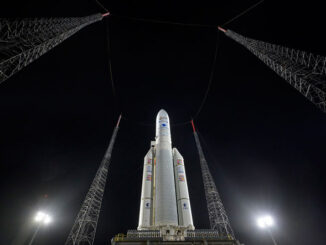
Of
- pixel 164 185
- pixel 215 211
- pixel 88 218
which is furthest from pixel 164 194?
pixel 88 218

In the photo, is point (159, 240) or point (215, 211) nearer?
point (159, 240)

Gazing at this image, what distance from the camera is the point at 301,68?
778 inches

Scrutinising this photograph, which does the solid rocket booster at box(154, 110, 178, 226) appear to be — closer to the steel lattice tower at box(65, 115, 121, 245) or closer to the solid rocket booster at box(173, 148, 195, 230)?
the solid rocket booster at box(173, 148, 195, 230)

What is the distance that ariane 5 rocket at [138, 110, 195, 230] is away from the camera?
17.8m

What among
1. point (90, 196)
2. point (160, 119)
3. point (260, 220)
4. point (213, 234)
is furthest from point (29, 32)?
point (260, 220)

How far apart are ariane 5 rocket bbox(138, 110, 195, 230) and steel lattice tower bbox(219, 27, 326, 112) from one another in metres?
16.6

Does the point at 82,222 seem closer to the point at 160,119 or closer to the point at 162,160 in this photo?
the point at 162,160

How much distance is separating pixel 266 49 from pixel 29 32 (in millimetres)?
28639

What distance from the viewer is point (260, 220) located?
2034 centimetres

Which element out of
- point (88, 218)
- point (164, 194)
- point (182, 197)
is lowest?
point (88, 218)

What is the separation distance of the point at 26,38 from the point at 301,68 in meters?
30.4

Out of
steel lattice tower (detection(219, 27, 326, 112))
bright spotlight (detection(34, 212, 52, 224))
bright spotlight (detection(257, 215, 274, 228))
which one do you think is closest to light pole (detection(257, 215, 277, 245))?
bright spotlight (detection(257, 215, 274, 228))

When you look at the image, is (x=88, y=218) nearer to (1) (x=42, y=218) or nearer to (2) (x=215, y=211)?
(1) (x=42, y=218)

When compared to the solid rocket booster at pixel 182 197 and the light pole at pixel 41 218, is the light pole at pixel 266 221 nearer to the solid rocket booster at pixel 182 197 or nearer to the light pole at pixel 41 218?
the solid rocket booster at pixel 182 197
